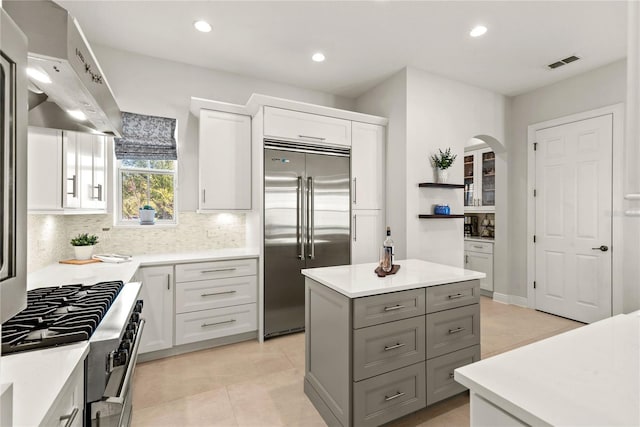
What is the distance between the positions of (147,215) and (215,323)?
1.36m

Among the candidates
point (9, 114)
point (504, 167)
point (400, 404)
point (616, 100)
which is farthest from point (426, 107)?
point (9, 114)

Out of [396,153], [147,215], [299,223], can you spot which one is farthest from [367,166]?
[147,215]

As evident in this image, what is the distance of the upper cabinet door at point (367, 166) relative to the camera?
3.56 m

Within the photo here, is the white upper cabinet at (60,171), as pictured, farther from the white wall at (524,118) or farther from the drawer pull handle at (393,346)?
the white wall at (524,118)

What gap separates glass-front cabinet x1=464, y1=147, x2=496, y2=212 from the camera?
4.85m

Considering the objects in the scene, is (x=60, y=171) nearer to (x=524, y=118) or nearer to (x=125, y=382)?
(x=125, y=382)

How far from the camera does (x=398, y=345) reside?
5.89ft

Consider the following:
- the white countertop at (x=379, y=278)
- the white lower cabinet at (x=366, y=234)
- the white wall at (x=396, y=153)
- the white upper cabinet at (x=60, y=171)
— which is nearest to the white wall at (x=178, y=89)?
the white upper cabinet at (x=60, y=171)

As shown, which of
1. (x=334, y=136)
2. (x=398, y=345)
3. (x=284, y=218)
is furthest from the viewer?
(x=334, y=136)

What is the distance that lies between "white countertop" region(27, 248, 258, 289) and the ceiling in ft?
6.87

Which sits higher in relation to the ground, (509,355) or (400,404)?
(509,355)

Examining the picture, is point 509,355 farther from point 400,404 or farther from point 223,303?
point 223,303

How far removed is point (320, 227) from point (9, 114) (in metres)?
2.91

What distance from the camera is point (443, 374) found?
1960 mm
